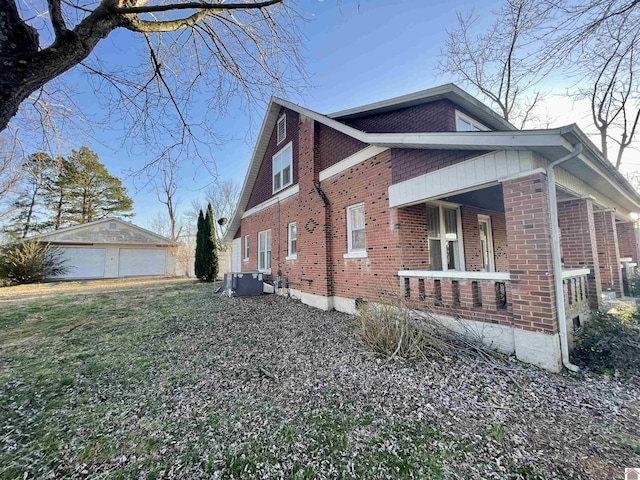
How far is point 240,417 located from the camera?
9.03ft

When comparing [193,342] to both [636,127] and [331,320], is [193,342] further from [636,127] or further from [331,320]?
[636,127]

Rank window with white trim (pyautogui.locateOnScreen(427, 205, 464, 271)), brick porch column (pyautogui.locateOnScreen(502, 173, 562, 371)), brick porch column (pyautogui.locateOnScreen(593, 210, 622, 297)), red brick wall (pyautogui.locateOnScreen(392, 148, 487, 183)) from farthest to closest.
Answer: brick porch column (pyautogui.locateOnScreen(593, 210, 622, 297)) < window with white trim (pyautogui.locateOnScreen(427, 205, 464, 271)) < red brick wall (pyautogui.locateOnScreen(392, 148, 487, 183)) < brick porch column (pyautogui.locateOnScreen(502, 173, 562, 371))

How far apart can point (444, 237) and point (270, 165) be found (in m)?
8.18

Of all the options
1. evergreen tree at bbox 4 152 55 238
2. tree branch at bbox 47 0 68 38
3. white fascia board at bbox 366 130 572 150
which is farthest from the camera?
evergreen tree at bbox 4 152 55 238

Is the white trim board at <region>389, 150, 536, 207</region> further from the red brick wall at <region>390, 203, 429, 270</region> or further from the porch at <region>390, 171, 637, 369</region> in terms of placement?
the red brick wall at <region>390, 203, 429, 270</region>

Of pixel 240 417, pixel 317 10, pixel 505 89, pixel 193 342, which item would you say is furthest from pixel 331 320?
pixel 505 89

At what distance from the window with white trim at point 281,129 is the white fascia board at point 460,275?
800cm

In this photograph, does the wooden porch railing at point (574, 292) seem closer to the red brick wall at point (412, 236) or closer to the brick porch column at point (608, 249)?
the red brick wall at point (412, 236)

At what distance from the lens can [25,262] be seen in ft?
51.4

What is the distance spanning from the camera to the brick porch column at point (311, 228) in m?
7.89

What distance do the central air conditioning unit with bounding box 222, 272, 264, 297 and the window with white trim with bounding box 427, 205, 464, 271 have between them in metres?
6.88

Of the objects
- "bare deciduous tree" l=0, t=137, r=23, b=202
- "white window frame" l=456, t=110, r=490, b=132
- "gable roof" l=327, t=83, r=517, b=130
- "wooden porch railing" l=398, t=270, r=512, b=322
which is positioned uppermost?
"gable roof" l=327, t=83, r=517, b=130

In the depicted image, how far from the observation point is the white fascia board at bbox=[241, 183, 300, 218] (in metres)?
9.96

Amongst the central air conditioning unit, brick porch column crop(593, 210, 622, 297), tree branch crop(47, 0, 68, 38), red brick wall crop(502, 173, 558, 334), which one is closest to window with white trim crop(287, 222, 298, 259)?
the central air conditioning unit
